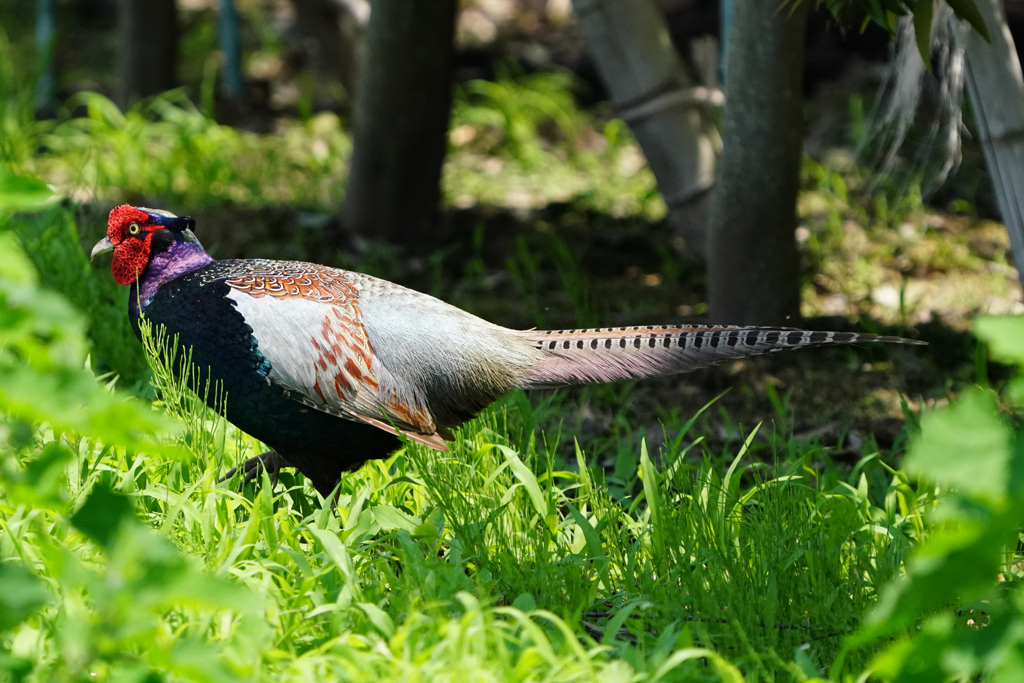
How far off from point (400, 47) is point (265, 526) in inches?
117

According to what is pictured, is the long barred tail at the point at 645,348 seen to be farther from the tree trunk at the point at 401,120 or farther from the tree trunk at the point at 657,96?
the tree trunk at the point at 401,120

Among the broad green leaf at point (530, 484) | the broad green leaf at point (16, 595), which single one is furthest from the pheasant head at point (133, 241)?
the broad green leaf at point (16, 595)

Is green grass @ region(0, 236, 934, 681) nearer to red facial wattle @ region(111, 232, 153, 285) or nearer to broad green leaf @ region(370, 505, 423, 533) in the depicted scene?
broad green leaf @ region(370, 505, 423, 533)

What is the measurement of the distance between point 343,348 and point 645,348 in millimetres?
828

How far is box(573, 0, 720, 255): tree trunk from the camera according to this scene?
4.23 metres

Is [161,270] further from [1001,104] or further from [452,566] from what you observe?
[1001,104]

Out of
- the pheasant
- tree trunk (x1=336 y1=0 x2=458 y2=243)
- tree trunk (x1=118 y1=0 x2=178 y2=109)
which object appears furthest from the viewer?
tree trunk (x1=118 y1=0 x2=178 y2=109)

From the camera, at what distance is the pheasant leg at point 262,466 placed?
277cm

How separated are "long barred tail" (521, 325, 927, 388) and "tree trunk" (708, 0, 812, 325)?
1.12 m

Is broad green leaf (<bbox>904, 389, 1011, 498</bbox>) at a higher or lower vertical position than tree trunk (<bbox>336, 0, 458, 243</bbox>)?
lower

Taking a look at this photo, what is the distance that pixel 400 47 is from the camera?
463 cm

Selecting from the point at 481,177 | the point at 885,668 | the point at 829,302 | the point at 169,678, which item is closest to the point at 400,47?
the point at 481,177

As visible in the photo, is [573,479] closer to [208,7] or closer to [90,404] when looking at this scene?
[90,404]

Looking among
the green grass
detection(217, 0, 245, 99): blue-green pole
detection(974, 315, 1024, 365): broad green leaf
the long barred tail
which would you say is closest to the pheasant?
the long barred tail
